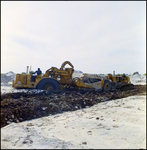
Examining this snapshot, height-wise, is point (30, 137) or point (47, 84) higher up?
point (47, 84)

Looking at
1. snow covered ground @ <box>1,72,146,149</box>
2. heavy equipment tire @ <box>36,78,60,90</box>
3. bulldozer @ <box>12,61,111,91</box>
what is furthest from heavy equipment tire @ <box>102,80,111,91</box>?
snow covered ground @ <box>1,72,146,149</box>

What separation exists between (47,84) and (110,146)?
724cm


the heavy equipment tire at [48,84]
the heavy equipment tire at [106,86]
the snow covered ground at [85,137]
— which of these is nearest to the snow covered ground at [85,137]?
the snow covered ground at [85,137]

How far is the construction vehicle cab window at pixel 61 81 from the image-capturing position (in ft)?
29.8

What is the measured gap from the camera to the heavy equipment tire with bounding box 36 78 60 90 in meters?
9.09

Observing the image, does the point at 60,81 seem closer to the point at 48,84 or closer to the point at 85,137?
the point at 48,84

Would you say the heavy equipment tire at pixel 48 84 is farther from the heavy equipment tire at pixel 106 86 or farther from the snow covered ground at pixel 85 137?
the snow covered ground at pixel 85 137

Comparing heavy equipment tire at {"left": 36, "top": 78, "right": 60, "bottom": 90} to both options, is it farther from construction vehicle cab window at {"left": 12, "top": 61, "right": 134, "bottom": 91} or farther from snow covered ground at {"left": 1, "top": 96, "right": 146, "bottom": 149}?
snow covered ground at {"left": 1, "top": 96, "right": 146, "bottom": 149}

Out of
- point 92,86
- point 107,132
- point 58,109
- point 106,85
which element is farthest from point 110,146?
point 106,85

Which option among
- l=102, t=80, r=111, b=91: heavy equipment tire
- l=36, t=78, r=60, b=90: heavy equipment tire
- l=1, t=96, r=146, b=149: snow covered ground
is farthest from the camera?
l=102, t=80, r=111, b=91: heavy equipment tire

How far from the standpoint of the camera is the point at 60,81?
10.8m

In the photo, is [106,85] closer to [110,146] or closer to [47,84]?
[47,84]

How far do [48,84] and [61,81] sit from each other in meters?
1.75

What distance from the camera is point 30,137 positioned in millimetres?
2822
